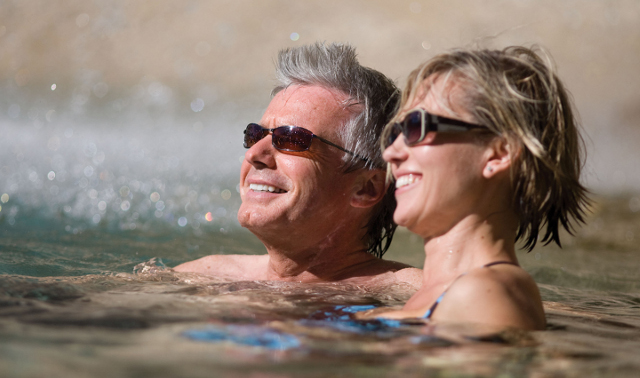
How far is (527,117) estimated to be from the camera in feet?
7.52

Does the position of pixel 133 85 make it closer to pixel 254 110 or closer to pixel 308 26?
pixel 254 110

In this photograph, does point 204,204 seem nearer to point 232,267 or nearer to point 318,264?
point 232,267

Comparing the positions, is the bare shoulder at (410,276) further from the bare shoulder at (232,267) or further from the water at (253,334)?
the bare shoulder at (232,267)

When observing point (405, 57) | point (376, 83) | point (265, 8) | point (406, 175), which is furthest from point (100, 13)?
point (406, 175)

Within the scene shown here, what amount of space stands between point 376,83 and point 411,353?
79.4 inches

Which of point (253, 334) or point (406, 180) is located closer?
point (253, 334)

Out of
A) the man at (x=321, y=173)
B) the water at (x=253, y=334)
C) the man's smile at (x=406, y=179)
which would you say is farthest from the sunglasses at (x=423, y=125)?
the man at (x=321, y=173)

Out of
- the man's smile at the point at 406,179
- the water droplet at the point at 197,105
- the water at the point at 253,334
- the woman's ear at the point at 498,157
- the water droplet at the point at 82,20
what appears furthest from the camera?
the water droplet at the point at 82,20

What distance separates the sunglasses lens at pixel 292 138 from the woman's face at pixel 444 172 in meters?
1.00

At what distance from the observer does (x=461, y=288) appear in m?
2.04

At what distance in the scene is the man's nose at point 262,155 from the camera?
336cm

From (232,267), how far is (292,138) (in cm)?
106

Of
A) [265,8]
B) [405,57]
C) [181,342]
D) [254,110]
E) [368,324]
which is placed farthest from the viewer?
[265,8]

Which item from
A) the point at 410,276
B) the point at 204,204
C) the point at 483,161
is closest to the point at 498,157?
the point at 483,161
